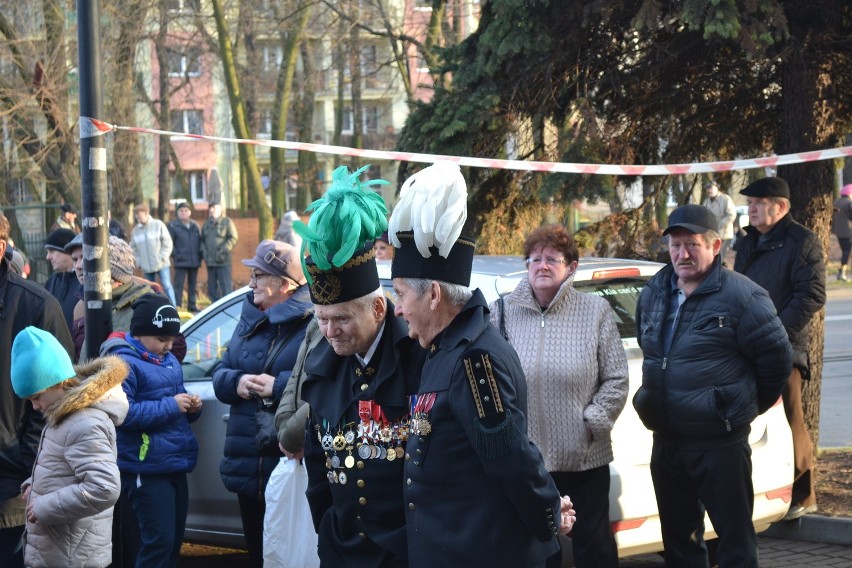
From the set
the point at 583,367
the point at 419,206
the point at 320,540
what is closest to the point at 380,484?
the point at 320,540

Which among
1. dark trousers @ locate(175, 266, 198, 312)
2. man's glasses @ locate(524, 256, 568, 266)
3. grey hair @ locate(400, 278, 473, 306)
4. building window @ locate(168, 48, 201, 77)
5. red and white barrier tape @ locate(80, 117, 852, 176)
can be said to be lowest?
dark trousers @ locate(175, 266, 198, 312)

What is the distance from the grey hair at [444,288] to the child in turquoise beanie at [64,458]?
2.11 metres

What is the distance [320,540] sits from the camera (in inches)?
154

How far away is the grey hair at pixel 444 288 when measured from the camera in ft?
11.7

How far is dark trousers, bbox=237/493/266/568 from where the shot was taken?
20.0ft

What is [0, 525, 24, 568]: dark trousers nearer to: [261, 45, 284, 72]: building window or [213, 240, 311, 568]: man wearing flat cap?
[213, 240, 311, 568]: man wearing flat cap

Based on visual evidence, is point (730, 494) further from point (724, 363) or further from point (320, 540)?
point (320, 540)

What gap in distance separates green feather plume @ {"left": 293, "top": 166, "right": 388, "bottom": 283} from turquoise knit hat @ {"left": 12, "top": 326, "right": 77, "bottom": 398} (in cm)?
174

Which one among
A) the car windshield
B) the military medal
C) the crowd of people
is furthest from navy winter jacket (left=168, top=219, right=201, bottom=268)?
the military medal

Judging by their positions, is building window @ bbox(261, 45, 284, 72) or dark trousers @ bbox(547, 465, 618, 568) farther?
building window @ bbox(261, 45, 284, 72)

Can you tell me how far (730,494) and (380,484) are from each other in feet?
8.07

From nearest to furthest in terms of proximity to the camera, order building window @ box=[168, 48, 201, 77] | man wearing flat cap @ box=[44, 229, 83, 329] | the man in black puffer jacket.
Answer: the man in black puffer jacket, man wearing flat cap @ box=[44, 229, 83, 329], building window @ box=[168, 48, 201, 77]

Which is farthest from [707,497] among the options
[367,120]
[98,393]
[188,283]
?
[367,120]

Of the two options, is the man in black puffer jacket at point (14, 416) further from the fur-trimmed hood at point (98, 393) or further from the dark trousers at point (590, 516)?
the dark trousers at point (590, 516)
